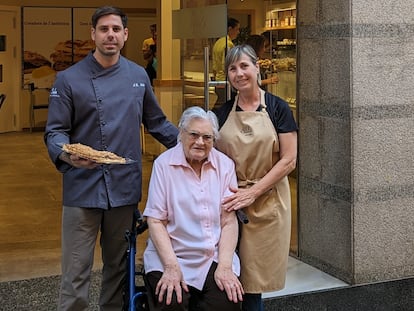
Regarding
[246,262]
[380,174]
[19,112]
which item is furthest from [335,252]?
[19,112]

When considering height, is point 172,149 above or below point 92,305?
above

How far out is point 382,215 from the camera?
4859 mm

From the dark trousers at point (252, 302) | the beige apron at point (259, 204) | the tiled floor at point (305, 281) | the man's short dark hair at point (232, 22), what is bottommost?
the tiled floor at point (305, 281)

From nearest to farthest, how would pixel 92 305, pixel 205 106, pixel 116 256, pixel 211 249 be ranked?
pixel 211 249
pixel 116 256
pixel 92 305
pixel 205 106

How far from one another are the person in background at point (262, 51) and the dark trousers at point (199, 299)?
9.48 feet

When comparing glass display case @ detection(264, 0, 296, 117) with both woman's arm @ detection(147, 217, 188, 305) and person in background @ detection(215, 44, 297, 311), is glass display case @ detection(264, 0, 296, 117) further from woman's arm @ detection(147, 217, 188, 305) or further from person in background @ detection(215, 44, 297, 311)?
woman's arm @ detection(147, 217, 188, 305)

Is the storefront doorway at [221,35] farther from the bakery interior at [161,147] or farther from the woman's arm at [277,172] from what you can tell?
the woman's arm at [277,172]

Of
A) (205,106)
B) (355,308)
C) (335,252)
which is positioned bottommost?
(355,308)

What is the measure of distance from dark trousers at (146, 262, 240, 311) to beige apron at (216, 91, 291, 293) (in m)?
0.35

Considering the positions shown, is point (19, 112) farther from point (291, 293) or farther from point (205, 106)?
point (291, 293)

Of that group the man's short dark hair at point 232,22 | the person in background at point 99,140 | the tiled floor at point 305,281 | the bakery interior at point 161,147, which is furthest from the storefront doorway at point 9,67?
the person in background at point 99,140

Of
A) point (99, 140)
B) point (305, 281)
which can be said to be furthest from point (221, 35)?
point (99, 140)

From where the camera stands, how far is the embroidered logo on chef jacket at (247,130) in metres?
3.56

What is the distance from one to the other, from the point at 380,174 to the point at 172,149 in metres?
1.86
